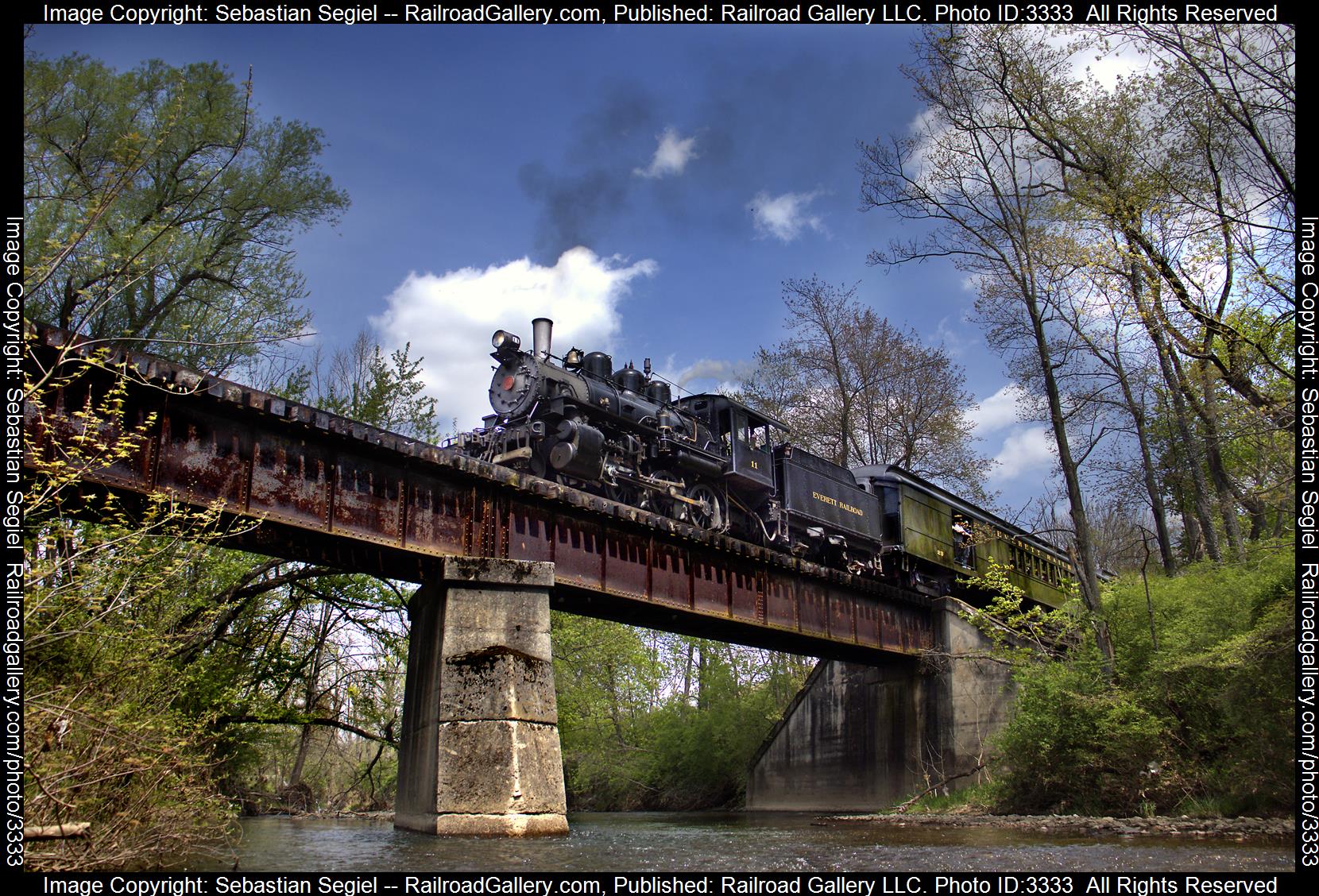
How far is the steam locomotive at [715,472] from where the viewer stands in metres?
19.2

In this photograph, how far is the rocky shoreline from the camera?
12.2 metres

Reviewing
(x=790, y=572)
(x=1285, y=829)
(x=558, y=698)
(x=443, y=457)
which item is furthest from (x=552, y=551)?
(x=558, y=698)

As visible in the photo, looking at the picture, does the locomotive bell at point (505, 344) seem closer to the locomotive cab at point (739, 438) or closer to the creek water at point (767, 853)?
the locomotive cab at point (739, 438)

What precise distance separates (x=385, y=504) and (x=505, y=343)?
6990 millimetres

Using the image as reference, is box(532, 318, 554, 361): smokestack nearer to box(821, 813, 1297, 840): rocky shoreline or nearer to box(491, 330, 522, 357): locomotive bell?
box(491, 330, 522, 357): locomotive bell

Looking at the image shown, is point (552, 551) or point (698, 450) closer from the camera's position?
point (552, 551)

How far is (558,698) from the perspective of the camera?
91.3 ft

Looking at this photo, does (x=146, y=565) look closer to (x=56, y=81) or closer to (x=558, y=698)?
(x=56, y=81)

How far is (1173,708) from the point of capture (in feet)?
55.3

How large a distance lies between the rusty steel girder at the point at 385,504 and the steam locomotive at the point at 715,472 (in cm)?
202

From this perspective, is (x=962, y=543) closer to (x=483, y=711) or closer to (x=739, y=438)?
(x=739, y=438)

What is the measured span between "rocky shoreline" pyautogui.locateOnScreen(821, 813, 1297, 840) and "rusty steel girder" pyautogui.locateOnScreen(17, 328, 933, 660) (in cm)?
530

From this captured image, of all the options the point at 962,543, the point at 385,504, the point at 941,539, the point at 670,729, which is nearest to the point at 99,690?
the point at 385,504

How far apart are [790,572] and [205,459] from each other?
44.2 ft
